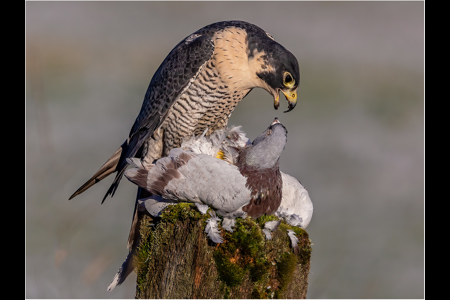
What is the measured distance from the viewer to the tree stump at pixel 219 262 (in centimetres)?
348

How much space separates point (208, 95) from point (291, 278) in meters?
2.23

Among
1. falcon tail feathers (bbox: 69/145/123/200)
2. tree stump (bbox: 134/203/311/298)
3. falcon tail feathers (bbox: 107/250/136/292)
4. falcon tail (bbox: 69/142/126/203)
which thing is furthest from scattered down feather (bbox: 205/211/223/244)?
falcon tail feathers (bbox: 69/145/123/200)

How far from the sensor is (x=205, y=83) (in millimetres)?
5309

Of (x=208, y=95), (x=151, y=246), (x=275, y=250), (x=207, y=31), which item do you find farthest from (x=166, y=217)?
(x=207, y=31)

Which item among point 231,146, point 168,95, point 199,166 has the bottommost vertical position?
point 199,166

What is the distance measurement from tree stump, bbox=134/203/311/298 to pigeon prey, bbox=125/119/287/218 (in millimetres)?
144

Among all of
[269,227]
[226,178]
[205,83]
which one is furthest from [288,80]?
[269,227]

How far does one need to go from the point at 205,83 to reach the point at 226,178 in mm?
1607

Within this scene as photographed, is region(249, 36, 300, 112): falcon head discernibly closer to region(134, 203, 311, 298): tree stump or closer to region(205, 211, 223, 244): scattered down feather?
region(134, 203, 311, 298): tree stump

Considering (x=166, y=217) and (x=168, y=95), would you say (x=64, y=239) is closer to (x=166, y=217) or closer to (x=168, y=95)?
(x=166, y=217)

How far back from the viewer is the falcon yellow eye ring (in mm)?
5027

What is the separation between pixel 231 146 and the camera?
14.9ft

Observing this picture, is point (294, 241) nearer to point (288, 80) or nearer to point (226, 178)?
point (226, 178)

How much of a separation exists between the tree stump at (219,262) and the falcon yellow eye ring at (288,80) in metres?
1.58
